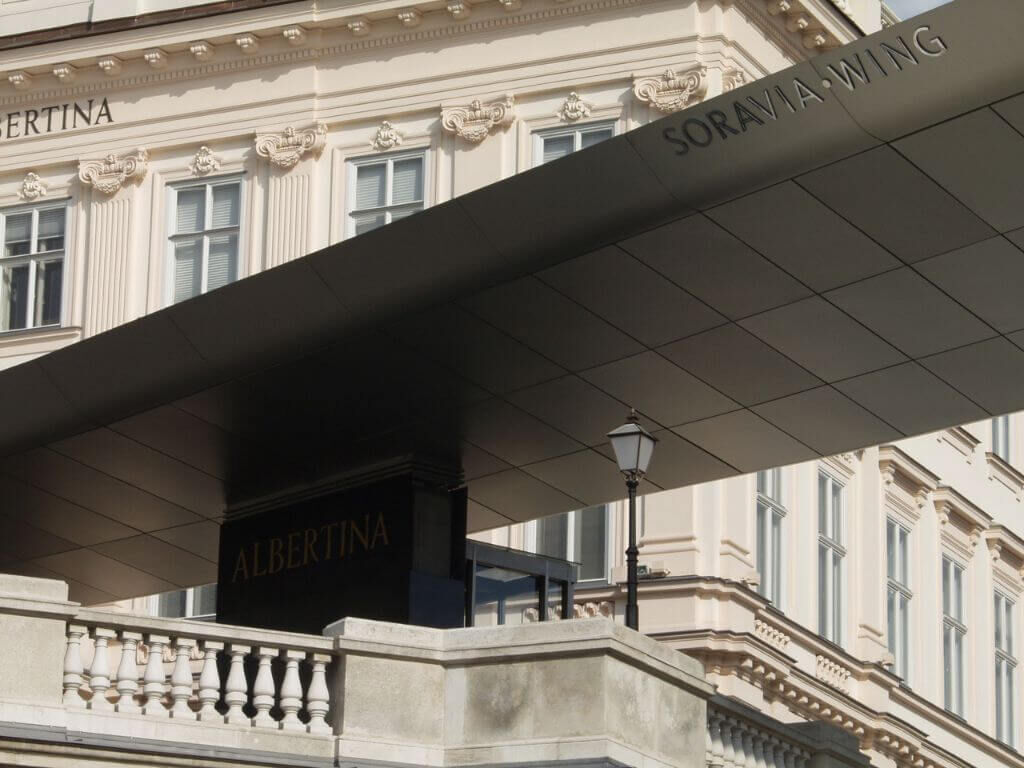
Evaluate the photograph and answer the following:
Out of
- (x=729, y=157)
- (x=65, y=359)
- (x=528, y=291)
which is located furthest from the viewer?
(x=65, y=359)

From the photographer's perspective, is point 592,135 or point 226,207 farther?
point 226,207

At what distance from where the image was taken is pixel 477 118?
3991cm

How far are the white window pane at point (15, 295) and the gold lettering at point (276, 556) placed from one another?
17850 millimetres

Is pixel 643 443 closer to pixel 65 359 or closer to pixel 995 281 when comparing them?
pixel 995 281

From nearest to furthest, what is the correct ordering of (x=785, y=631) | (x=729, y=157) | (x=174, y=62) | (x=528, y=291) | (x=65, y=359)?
(x=729, y=157)
(x=528, y=291)
(x=65, y=359)
(x=785, y=631)
(x=174, y=62)

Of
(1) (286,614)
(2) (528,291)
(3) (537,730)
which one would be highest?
(2) (528,291)

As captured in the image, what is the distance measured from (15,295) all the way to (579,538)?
34.4 ft

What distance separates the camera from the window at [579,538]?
38.2 meters

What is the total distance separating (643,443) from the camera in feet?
73.1

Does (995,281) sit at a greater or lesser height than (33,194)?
lesser

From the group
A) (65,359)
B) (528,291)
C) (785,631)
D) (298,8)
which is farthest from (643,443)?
(298,8)

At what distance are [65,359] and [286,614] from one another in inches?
125

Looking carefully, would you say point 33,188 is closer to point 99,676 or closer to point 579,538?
point 579,538

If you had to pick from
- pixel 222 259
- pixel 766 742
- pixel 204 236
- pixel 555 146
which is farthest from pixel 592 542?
pixel 766 742
